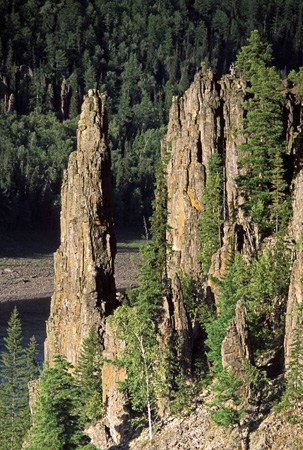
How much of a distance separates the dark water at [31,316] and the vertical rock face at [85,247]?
3034cm

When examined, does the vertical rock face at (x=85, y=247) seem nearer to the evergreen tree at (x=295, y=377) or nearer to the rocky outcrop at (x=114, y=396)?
the rocky outcrop at (x=114, y=396)

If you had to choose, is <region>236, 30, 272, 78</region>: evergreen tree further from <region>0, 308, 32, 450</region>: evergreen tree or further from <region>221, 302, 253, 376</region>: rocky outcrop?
<region>221, 302, 253, 376</region>: rocky outcrop

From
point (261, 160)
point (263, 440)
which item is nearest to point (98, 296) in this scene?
point (261, 160)

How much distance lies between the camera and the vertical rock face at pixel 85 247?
90125 millimetres

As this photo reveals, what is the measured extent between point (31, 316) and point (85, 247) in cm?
7056

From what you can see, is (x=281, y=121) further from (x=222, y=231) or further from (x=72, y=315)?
(x=72, y=315)

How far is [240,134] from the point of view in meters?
96.4

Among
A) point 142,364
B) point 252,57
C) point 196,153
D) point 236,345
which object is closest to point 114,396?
point 142,364

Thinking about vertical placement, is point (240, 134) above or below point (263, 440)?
above

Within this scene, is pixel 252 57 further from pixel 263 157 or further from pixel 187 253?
pixel 187 253

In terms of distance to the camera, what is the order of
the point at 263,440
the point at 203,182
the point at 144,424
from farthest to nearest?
the point at 203,182 → the point at 144,424 → the point at 263,440

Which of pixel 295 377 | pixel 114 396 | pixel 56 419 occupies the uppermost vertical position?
pixel 295 377

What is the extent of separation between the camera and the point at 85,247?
91.2 metres

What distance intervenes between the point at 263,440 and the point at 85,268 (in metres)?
26.1
